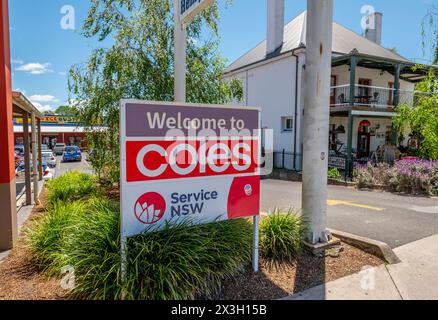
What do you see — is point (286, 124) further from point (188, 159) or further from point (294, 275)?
point (188, 159)

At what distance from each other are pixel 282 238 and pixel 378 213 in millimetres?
4278

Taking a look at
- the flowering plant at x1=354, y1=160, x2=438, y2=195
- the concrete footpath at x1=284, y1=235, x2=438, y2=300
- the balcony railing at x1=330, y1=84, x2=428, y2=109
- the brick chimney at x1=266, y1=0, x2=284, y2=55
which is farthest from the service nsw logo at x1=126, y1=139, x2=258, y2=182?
the brick chimney at x1=266, y1=0, x2=284, y2=55

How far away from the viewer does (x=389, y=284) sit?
A: 3596mm

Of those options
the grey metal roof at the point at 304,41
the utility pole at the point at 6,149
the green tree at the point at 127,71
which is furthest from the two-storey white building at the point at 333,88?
the utility pole at the point at 6,149

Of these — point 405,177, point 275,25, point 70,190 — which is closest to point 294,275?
point 70,190

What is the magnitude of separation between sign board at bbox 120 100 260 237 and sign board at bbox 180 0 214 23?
1.44m

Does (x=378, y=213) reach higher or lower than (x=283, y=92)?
lower

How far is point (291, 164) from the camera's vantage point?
17.5 meters

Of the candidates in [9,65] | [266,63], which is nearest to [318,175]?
[9,65]

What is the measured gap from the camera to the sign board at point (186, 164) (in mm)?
3047

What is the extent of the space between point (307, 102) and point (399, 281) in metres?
2.54

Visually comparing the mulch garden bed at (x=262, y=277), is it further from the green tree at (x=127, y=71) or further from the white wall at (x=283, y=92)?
the white wall at (x=283, y=92)

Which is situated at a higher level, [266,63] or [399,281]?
[266,63]

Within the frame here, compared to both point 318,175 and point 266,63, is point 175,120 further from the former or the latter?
point 266,63
